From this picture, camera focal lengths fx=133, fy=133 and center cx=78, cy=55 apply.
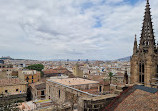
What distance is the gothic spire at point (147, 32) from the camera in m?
24.1

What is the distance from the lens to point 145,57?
23594 millimetres

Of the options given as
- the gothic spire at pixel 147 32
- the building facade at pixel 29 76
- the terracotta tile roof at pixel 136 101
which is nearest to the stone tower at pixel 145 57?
the gothic spire at pixel 147 32

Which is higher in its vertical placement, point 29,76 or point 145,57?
point 145,57

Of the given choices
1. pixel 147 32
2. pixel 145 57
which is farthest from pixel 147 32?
pixel 145 57

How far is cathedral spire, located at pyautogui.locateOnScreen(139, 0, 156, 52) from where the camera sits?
79.0 ft

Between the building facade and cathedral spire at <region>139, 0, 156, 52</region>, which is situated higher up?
cathedral spire at <region>139, 0, 156, 52</region>

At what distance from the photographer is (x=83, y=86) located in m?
20.4

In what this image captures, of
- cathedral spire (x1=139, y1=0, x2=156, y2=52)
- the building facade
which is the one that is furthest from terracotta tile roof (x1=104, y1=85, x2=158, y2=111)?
the building facade

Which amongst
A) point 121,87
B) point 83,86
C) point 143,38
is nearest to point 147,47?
point 143,38

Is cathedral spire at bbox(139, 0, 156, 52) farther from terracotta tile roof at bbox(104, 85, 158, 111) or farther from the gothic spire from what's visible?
terracotta tile roof at bbox(104, 85, 158, 111)

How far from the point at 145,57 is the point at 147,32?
4744 mm

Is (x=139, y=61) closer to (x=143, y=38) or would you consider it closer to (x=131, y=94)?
(x=143, y=38)

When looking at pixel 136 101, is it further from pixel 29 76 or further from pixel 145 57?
pixel 29 76

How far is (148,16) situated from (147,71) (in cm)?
1013
